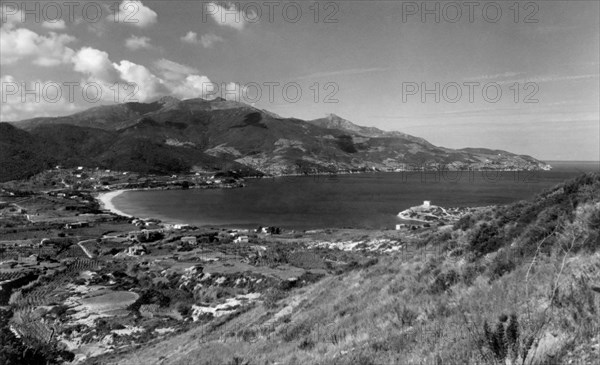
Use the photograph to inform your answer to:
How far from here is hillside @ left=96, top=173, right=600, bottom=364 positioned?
460cm

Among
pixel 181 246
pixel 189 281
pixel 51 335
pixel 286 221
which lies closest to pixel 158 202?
pixel 286 221

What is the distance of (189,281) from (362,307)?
2261 centimetres

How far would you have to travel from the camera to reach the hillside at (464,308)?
15.1 feet

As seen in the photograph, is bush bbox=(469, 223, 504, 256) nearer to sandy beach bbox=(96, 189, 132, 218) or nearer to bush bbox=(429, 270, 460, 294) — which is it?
bush bbox=(429, 270, 460, 294)

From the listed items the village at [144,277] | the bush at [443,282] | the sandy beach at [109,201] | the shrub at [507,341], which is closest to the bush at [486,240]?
the bush at [443,282]

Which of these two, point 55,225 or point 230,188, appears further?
point 230,188

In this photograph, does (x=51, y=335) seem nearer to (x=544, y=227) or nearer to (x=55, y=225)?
(x=544, y=227)

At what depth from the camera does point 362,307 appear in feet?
35.9

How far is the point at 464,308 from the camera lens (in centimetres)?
737

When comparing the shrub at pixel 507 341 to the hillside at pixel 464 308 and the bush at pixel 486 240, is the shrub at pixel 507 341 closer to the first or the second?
the hillside at pixel 464 308

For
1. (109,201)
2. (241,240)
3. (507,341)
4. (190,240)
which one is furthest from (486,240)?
(109,201)

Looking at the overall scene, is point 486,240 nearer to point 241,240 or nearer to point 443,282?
point 443,282

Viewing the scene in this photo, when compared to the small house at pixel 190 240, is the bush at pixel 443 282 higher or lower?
higher

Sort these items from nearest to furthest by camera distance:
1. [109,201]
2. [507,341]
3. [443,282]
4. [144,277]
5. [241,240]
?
[507,341], [443,282], [144,277], [241,240], [109,201]
